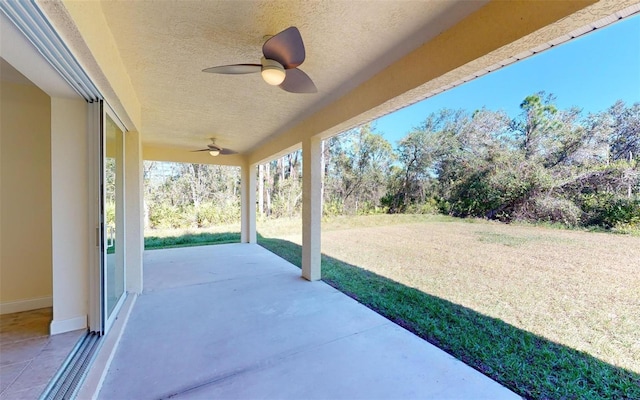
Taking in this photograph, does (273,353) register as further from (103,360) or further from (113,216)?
(113,216)

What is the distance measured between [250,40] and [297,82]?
48 cm

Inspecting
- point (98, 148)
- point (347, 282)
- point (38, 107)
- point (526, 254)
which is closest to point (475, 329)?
point (347, 282)

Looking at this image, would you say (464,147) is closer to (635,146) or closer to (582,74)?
(582,74)

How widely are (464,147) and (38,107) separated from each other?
7.57 m

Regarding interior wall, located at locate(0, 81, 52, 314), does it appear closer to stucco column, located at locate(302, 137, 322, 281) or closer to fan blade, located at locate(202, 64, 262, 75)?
fan blade, located at locate(202, 64, 262, 75)

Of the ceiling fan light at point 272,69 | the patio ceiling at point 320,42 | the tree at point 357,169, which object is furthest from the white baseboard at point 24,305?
the tree at point 357,169

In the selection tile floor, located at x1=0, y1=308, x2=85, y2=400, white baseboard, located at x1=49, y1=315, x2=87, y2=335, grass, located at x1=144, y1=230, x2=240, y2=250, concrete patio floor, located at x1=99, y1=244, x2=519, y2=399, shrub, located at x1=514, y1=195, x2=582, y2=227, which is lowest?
concrete patio floor, located at x1=99, y1=244, x2=519, y2=399

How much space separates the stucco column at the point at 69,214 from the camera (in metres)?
2.14

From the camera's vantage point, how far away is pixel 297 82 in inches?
84.5

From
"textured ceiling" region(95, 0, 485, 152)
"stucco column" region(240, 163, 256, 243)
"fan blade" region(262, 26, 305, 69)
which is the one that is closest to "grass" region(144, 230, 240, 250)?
"stucco column" region(240, 163, 256, 243)

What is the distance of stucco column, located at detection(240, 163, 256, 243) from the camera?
23.2 ft

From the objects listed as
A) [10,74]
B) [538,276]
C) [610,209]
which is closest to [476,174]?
[610,209]

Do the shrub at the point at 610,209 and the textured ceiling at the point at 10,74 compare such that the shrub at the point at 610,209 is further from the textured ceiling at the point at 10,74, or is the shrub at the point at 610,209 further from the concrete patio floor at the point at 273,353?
the textured ceiling at the point at 10,74

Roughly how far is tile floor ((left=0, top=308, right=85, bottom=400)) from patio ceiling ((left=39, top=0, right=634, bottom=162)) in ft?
7.05
